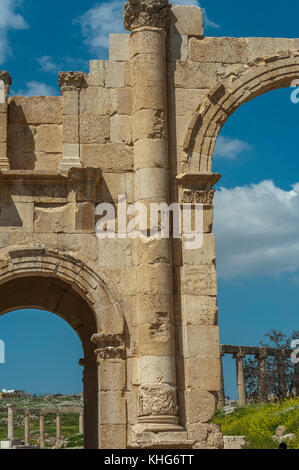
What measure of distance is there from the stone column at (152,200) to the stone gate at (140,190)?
0.05ft

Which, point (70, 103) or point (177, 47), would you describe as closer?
point (70, 103)

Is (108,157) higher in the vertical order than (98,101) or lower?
lower

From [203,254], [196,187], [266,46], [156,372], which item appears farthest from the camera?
[266,46]

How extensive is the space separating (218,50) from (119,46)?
1.54 meters

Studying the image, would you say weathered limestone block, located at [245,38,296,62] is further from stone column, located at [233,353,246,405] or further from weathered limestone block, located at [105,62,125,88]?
stone column, located at [233,353,246,405]

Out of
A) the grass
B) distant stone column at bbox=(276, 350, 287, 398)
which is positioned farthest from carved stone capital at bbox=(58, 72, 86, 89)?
distant stone column at bbox=(276, 350, 287, 398)

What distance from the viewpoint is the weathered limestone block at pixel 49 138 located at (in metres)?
11.4

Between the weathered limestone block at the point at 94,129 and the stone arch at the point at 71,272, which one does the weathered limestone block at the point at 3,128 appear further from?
the stone arch at the point at 71,272

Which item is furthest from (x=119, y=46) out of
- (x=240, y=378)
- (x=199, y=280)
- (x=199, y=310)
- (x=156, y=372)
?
(x=240, y=378)

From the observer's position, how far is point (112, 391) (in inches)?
413

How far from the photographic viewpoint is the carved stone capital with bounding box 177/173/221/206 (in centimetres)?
1124

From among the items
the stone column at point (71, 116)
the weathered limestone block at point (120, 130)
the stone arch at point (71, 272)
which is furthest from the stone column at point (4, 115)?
the weathered limestone block at point (120, 130)

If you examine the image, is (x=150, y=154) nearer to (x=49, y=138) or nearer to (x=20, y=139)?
(x=49, y=138)

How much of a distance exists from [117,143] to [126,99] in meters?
0.71
